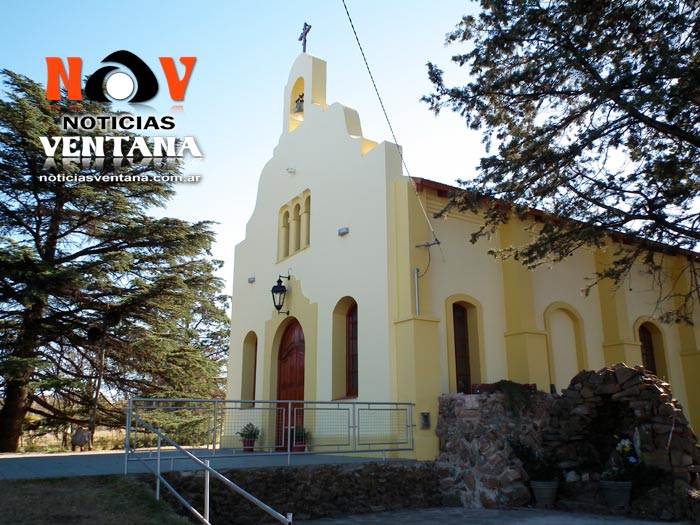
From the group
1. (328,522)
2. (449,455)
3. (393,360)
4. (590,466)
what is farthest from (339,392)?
(590,466)

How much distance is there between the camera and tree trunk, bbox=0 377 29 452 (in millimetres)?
15531

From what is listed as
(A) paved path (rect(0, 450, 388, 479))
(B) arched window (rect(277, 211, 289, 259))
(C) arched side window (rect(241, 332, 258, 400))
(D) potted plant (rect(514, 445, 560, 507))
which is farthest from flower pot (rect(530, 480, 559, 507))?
(C) arched side window (rect(241, 332, 258, 400))

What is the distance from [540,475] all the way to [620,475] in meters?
1.24

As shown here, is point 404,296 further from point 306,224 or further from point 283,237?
point 283,237

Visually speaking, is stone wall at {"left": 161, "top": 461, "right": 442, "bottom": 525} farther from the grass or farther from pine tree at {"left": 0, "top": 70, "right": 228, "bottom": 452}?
pine tree at {"left": 0, "top": 70, "right": 228, "bottom": 452}

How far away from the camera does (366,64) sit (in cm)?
1055

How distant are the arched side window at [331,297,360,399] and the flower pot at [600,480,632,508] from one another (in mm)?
5240

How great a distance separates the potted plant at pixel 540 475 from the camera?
9.59 meters

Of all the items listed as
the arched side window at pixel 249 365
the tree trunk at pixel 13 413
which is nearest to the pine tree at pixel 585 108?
the arched side window at pixel 249 365

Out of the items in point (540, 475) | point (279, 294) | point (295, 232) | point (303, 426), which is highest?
point (295, 232)

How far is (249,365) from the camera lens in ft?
57.4

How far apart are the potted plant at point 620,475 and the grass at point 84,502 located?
6.52 metres

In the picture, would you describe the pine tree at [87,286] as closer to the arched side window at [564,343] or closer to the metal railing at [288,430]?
the metal railing at [288,430]

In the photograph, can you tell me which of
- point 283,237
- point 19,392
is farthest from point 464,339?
point 19,392
